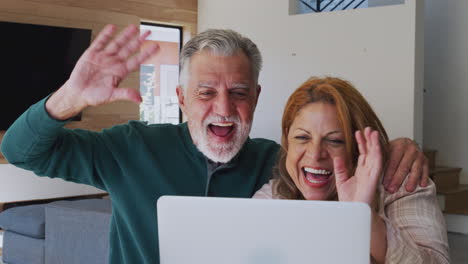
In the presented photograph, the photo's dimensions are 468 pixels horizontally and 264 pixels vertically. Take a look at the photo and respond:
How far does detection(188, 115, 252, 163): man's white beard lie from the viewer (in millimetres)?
1876

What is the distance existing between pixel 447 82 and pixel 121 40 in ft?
22.4

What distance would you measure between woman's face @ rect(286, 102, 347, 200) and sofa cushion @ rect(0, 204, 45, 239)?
353 centimetres

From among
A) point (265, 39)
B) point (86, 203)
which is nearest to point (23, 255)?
point (86, 203)

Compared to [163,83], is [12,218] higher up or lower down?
lower down

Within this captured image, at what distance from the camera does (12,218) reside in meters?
4.95

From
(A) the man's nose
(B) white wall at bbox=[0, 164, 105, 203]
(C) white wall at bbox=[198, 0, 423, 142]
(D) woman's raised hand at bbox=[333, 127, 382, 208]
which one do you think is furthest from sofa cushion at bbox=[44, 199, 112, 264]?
(D) woman's raised hand at bbox=[333, 127, 382, 208]

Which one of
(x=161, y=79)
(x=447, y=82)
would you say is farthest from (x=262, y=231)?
(x=447, y=82)

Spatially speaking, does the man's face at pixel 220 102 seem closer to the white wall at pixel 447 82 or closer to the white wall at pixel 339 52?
the white wall at pixel 339 52

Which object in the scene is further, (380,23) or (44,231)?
(380,23)

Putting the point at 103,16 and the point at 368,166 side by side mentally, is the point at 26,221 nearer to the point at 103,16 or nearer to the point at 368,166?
the point at 103,16

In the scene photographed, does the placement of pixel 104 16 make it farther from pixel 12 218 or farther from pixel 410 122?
pixel 410 122

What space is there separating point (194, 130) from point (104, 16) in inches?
215

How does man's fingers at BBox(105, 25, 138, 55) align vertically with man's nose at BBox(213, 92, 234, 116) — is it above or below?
above

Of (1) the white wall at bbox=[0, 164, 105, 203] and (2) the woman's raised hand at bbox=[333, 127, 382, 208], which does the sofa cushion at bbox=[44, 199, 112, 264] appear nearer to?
(1) the white wall at bbox=[0, 164, 105, 203]
